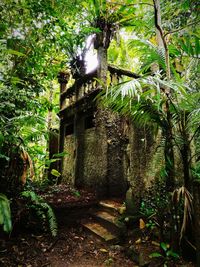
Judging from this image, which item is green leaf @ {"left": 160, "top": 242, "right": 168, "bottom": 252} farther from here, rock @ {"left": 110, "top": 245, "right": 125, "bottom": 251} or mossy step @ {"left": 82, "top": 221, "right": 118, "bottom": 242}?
mossy step @ {"left": 82, "top": 221, "right": 118, "bottom": 242}

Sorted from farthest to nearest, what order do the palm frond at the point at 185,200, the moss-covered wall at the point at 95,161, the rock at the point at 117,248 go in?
the moss-covered wall at the point at 95,161 < the rock at the point at 117,248 < the palm frond at the point at 185,200

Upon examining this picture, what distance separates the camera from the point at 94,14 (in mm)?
5555

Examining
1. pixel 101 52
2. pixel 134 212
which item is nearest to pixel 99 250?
pixel 134 212

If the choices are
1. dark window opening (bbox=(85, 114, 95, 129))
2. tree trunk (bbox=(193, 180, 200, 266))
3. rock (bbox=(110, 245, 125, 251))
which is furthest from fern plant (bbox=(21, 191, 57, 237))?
dark window opening (bbox=(85, 114, 95, 129))

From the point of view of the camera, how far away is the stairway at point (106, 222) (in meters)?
3.91

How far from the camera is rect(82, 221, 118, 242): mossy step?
3858 mm

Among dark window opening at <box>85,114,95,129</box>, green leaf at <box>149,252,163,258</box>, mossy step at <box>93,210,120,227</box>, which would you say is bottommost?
green leaf at <box>149,252,163,258</box>

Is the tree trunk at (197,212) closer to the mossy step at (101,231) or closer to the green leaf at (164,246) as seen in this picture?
the green leaf at (164,246)

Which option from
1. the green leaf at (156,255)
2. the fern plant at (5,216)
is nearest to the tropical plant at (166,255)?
the green leaf at (156,255)

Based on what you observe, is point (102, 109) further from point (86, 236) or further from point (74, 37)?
point (86, 236)

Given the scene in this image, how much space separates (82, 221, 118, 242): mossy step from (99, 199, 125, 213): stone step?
459 millimetres

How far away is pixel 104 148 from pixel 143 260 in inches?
122

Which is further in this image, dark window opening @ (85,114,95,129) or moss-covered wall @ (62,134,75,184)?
moss-covered wall @ (62,134,75,184)

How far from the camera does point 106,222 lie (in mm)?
4375
